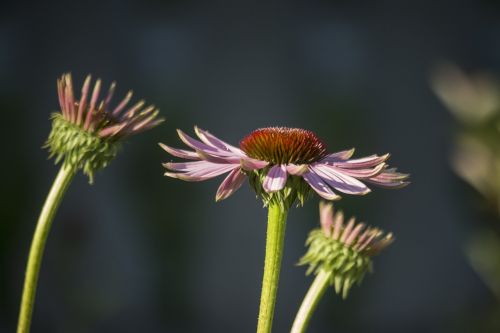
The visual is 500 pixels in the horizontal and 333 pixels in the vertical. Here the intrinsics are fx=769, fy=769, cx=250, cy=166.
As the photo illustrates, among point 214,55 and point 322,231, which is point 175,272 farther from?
point 322,231

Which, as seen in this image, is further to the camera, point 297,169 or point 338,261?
point 338,261

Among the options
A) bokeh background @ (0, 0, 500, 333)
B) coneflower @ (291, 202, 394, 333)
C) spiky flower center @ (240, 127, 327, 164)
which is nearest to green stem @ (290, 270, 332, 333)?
coneflower @ (291, 202, 394, 333)

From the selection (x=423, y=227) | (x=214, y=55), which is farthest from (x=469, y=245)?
(x=214, y=55)

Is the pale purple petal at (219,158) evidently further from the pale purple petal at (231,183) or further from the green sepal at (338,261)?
the green sepal at (338,261)

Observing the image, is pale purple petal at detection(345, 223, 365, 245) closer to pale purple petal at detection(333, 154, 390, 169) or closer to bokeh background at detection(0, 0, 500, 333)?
pale purple petal at detection(333, 154, 390, 169)

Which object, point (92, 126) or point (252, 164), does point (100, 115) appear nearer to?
point (92, 126)

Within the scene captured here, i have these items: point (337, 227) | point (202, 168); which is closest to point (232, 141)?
point (337, 227)
